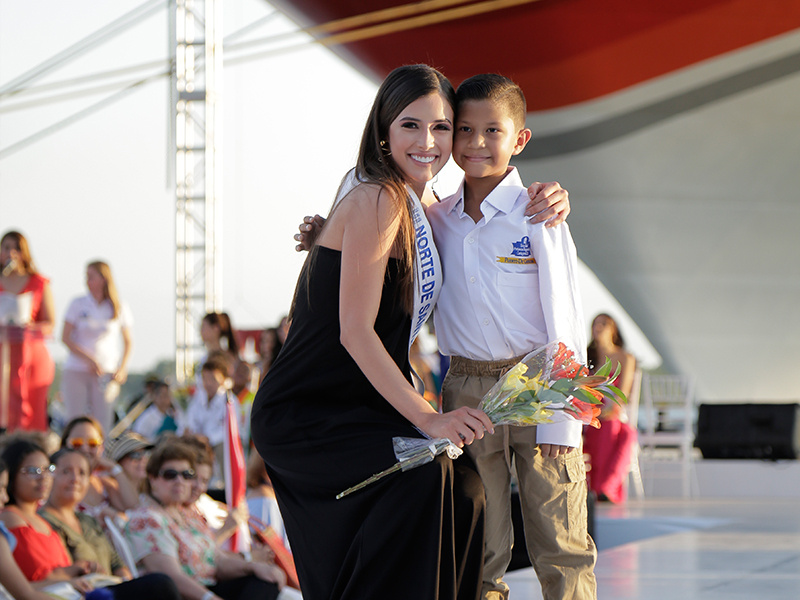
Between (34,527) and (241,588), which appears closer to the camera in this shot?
(34,527)

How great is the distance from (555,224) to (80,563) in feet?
7.26

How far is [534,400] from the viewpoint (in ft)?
6.45

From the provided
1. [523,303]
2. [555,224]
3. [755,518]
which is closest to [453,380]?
[523,303]

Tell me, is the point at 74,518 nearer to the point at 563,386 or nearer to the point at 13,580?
the point at 13,580

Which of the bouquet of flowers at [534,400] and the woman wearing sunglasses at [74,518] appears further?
the woman wearing sunglasses at [74,518]

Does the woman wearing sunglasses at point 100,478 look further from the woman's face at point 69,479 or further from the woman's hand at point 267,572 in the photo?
the woman's hand at point 267,572

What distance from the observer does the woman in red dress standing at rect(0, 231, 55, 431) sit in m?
A: 6.00

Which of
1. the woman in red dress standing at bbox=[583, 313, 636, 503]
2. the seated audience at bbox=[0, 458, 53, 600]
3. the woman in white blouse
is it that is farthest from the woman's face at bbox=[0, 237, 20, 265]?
the woman in red dress standing at bbox=[583, 313, 636, 503]

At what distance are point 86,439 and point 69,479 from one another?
0.85m

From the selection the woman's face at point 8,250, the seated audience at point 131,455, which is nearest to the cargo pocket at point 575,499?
the seated audience at point 131,455

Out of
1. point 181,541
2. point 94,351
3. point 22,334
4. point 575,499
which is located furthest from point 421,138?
point 94,351

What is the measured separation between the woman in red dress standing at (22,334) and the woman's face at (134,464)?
4.09ft

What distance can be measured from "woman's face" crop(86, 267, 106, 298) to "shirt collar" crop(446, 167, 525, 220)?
194 inches

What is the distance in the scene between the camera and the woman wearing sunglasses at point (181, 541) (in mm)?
3801
